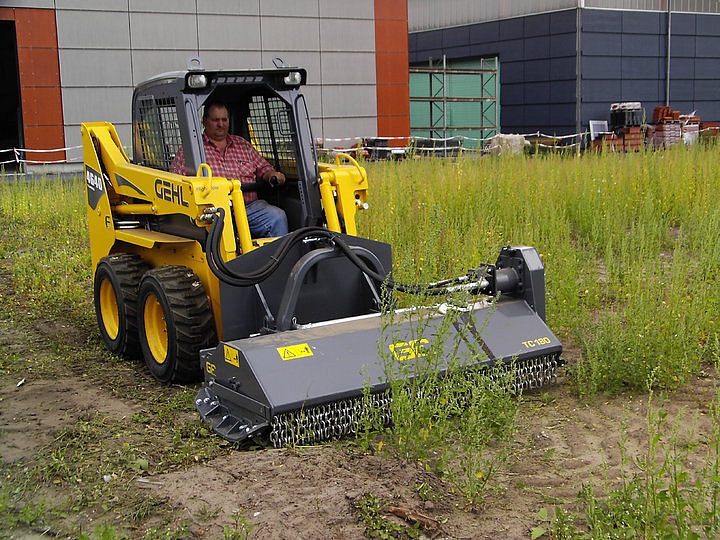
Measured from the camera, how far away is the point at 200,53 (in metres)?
25.3

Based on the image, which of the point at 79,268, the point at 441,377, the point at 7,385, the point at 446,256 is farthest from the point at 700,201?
the point at 7,385

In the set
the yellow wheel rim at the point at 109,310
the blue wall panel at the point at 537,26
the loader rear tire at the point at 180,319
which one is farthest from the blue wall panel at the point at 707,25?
the loader rear tire at the point at 180,319

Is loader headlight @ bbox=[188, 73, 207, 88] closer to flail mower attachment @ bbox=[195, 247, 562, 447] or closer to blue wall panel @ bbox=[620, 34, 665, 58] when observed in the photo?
flail mower attachment @ bbox=[195, 247, 562, 447]

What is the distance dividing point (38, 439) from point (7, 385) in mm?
1188

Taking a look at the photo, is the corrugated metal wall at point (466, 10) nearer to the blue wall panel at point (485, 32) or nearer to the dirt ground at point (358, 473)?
the blue wall panel at point (485, 32)

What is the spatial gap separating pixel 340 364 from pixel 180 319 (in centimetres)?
120

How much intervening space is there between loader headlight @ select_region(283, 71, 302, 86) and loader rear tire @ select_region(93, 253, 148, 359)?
1.67m

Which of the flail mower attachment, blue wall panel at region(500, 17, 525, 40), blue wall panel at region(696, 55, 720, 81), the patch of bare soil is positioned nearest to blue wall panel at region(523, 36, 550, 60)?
blue wall panel at region(500, 17, 525, 40)

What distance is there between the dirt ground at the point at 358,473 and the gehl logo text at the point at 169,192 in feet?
4.28

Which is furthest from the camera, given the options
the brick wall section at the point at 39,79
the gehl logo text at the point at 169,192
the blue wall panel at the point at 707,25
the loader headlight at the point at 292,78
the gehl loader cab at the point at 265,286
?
the blue wall panel at the point at 707,25

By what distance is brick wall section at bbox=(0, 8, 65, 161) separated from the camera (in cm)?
2320

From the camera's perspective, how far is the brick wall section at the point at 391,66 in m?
28.0

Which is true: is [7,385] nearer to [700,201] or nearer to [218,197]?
[218,197]

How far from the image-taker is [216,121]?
6.49m
